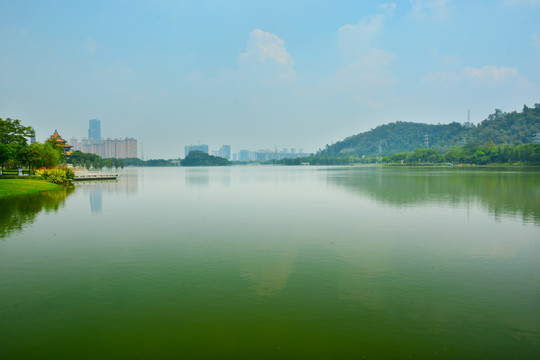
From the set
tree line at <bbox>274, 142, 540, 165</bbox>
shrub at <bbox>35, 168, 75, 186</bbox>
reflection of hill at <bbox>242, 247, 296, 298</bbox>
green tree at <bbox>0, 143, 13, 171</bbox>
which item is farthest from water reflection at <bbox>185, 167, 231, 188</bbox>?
tree line at <bbox>274, 142, 540, 165</bbox>

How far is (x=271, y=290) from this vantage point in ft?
29.9

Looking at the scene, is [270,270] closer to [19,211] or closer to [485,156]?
[19,211]

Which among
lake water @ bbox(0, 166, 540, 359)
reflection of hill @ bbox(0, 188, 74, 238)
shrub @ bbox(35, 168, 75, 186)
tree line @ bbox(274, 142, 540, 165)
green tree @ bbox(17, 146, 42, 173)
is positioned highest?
tree line @ bbox(274, 142, 540, 165)

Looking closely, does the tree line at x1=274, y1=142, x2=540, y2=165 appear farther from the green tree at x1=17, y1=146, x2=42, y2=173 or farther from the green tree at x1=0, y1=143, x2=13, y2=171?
the green tree at x1=0, y1=143, x2=13, y2=171

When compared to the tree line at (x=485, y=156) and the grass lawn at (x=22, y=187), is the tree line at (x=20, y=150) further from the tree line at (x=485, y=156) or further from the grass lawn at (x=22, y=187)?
the tree line at (x=485, y=156)

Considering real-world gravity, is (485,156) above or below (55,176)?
above

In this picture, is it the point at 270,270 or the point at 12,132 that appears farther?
the point at 12,132

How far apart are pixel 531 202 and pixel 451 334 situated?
2362 centimetres

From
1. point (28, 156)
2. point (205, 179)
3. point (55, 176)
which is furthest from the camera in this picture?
point (205, 179)

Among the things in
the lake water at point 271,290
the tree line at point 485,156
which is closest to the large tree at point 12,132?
the lake water at point 271,290

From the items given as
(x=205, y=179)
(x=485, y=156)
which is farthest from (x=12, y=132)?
(x=485, y=156)

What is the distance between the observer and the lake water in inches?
258

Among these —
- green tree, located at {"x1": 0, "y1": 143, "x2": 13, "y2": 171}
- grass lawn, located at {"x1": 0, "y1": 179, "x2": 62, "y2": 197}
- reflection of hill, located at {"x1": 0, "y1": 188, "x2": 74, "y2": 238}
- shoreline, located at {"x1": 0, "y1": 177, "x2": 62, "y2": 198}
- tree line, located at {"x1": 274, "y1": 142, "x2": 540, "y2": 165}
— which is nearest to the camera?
reflection of hill, located at {"x1": 0, "y1": 188, "x2": 74, "y2": 238}

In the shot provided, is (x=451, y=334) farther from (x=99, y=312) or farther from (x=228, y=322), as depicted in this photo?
(x=99, y=312)
